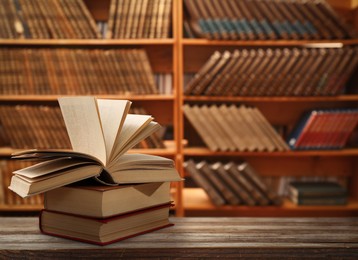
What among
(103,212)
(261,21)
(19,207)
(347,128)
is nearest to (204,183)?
(347,128)

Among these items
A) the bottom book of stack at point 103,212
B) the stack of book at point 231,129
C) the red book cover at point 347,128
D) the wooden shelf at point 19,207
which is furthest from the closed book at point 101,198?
the red book cover at point 347,128

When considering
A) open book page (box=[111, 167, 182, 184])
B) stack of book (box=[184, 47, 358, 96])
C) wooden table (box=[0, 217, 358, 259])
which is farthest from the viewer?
stack of book (box=[184, 47, 358, 96])

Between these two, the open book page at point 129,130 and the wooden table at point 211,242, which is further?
the open book page at point 129,130

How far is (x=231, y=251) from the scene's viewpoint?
72cm

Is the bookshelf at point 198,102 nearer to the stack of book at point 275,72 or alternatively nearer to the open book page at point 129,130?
the stack of book at point 275,72

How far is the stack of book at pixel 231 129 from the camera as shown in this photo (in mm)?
2527

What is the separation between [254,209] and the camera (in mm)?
2580

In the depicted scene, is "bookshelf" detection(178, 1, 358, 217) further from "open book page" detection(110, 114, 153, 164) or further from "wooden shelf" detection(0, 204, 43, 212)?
"open book page" detection(110, 114, 153, 164)

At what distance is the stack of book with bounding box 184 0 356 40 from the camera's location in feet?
8.21

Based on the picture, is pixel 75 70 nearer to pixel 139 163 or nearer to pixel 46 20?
pixel 46 20

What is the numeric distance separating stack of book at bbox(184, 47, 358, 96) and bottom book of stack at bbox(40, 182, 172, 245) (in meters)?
1.71

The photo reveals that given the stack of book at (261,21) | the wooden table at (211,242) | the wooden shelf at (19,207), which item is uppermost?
the stack of book at (261,21)

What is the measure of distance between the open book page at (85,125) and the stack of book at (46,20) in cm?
177

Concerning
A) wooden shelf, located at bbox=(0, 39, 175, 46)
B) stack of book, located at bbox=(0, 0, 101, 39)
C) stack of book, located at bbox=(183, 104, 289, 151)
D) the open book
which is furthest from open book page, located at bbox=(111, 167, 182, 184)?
stack of book, located at bbox=(0, 0, 101, 39)
